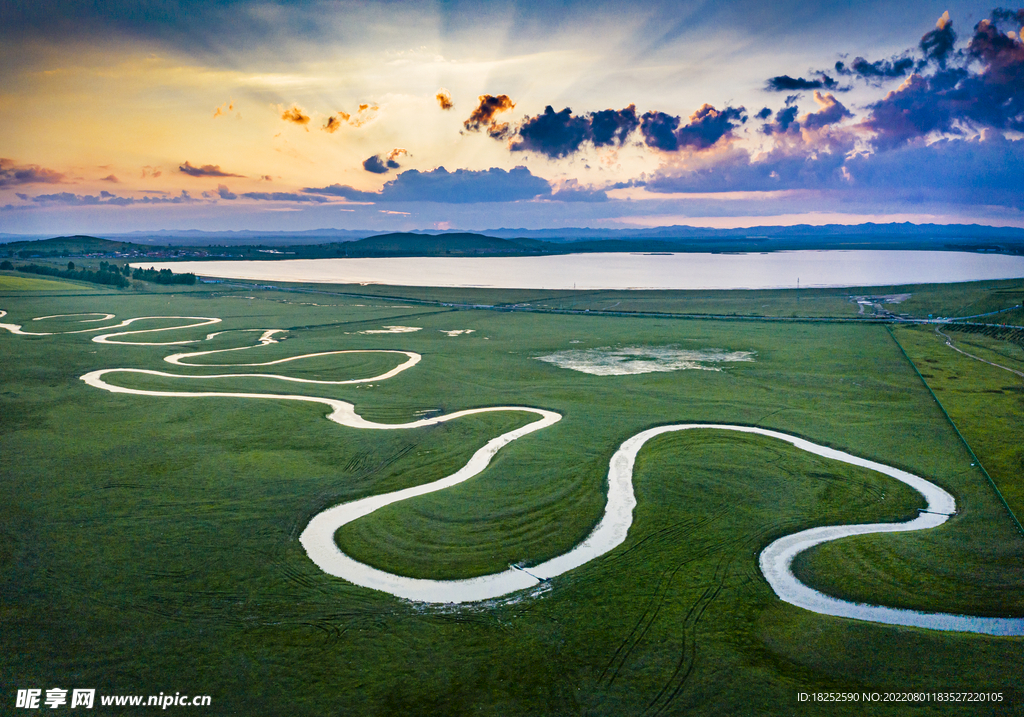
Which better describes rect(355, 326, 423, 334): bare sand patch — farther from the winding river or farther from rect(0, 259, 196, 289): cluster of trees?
rect(0, 259, 196, 289): cluster of trees

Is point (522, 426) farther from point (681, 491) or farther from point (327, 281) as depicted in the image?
point (327, 281)

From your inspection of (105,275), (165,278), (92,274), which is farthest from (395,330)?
(92,274)

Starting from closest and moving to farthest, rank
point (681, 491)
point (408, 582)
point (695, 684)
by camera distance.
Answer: point (695, 684), point (408, 582), point (681, 491)

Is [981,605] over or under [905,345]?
under

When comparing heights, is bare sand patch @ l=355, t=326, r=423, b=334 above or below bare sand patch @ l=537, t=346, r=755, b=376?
above

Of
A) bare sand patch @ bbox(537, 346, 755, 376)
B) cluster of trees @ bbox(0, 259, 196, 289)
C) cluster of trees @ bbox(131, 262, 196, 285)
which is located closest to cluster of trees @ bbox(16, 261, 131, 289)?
cluster of trees @ bbox(0, 259, 196, 289)

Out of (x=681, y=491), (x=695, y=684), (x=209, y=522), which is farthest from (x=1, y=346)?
(x=695, y=684)
